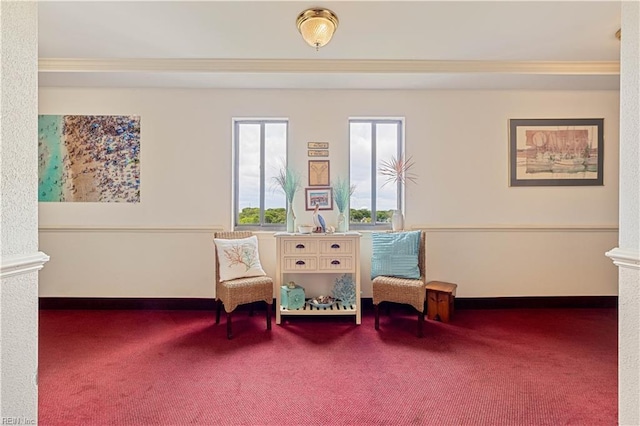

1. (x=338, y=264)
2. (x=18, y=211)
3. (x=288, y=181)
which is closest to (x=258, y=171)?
(x=288, y=181)

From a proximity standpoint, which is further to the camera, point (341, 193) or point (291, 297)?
point (341, 193)

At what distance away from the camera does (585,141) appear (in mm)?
3586

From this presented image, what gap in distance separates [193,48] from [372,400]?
10.2ft

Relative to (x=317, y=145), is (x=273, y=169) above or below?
below

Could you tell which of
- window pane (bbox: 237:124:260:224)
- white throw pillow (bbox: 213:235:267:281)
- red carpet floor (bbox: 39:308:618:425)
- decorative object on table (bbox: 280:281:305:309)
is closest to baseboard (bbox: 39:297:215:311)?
red carpet floor (bbox: 39:308:618:425)

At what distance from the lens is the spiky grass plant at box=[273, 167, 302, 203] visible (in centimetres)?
345

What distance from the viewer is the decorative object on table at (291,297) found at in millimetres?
3199

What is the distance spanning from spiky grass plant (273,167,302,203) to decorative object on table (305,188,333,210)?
152mm

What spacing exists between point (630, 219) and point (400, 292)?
208 centimetres

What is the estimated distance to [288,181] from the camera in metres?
3.46

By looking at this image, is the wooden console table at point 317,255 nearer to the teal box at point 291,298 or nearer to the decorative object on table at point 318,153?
the teal box at point 291,298

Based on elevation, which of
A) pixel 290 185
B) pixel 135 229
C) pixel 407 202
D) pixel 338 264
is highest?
pixel 290 185

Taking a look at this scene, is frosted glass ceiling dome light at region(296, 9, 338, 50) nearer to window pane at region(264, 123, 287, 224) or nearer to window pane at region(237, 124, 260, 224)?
window pane at region(264, 123, 287, 224)

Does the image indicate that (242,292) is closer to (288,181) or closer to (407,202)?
(288,181)
